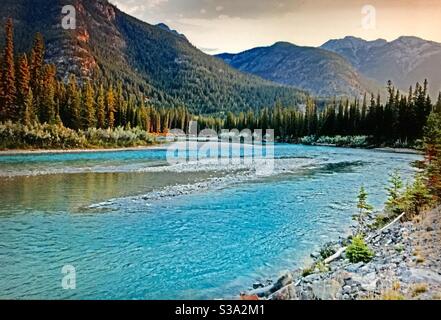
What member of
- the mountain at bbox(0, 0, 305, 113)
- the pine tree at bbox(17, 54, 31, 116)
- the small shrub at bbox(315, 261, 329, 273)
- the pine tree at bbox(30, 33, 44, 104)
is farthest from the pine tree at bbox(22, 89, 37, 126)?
the mountain at bbox(0, 0, 305, 113)

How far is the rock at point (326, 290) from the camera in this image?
144 inches

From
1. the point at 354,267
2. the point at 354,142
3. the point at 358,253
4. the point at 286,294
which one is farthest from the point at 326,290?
the point at 354,142

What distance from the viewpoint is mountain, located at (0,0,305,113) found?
12662 centimetres

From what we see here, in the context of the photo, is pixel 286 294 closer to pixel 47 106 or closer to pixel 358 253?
pixel 358 253

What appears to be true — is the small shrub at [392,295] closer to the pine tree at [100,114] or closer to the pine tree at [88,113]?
the pine tree at [88,113]

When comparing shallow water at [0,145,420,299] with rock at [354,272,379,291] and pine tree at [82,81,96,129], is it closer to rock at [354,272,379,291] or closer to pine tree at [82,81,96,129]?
rock at [354,272,379,291]

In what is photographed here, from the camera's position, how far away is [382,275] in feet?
13.9

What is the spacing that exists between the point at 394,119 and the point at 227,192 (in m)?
27.2

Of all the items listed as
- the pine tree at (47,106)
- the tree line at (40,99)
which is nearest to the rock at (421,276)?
the tree line at (40,99)

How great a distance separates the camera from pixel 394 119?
3453cm

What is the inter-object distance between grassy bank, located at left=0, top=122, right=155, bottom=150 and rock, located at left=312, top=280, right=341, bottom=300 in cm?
2929
